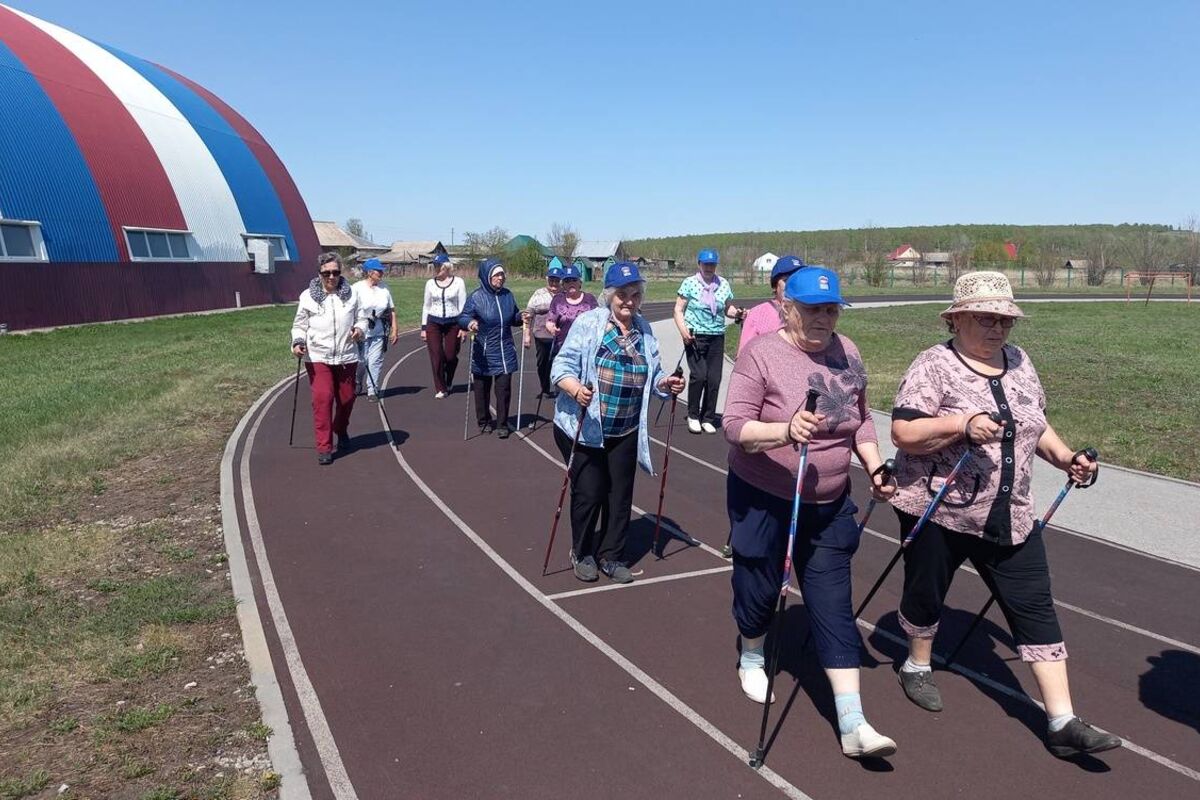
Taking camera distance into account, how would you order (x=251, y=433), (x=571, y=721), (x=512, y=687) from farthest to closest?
(x=251, y=433) → (x=512, y=687) → (x=571, y=721)

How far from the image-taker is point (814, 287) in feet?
12.3

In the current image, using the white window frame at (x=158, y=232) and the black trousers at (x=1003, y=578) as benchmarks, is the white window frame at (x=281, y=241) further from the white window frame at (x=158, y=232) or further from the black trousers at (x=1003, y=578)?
the black trousers at (x=1003, y=578)

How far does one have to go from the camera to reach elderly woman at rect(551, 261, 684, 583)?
5512 millimetres

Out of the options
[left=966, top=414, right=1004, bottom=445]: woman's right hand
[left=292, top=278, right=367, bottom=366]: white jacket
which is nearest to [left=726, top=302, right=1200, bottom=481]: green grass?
[left=966, top=414, right=1004, bottom=445]: woman's right hand

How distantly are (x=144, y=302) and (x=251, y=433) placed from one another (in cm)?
1977

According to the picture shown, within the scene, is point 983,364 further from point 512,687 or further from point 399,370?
point 399,370

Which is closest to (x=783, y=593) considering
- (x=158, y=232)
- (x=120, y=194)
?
(x=120, y=194)

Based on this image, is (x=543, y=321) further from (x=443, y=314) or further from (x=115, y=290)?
(x=115, y=290)

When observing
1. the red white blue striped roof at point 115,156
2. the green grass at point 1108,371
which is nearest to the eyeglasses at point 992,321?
the green grass at point 1108,371

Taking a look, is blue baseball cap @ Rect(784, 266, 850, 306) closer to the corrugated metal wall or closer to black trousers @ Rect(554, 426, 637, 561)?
black trousers @ Rect(554, 426, 637, 561)

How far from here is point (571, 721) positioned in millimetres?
4180

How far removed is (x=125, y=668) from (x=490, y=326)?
653 centimetres

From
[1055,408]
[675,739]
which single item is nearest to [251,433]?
[675,739]

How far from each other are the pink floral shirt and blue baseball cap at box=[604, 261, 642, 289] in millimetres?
2028
